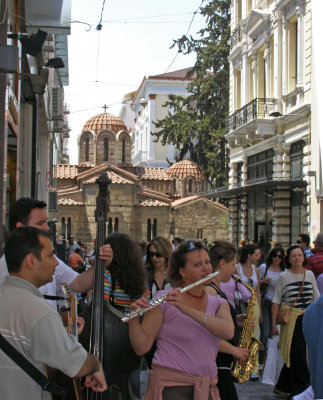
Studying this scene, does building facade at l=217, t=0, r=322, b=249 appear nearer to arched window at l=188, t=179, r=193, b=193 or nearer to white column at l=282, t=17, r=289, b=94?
white column at l=282, t=17, r=289, b=94

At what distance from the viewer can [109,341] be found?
4117 mm

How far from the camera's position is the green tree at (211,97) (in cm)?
3972

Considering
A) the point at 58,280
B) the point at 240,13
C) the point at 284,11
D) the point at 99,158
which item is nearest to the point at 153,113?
the point at 99,158

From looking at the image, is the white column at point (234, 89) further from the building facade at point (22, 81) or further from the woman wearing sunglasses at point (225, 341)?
the woman wearing sunglasses at point (225, 341)

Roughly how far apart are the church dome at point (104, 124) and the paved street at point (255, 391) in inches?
2181

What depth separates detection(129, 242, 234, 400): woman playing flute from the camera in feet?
12.4

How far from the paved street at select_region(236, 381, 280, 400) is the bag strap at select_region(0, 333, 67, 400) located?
14.5 ft

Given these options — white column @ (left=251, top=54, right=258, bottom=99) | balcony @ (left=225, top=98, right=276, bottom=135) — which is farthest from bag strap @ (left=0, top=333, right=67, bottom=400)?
white column @ (left=251, top=54, right=258, bottom=99)

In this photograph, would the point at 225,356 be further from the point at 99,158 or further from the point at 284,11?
the point at 99,158

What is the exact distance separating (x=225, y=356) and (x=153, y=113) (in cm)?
6177

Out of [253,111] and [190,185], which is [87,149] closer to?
[190,185]

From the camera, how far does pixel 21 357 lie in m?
2.86

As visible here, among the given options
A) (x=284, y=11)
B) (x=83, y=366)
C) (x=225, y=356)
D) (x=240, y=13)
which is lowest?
(x=225, y=356)

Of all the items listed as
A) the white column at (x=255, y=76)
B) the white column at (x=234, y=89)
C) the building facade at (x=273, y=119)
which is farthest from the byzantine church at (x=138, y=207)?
the white column at (x=255, y=76)
